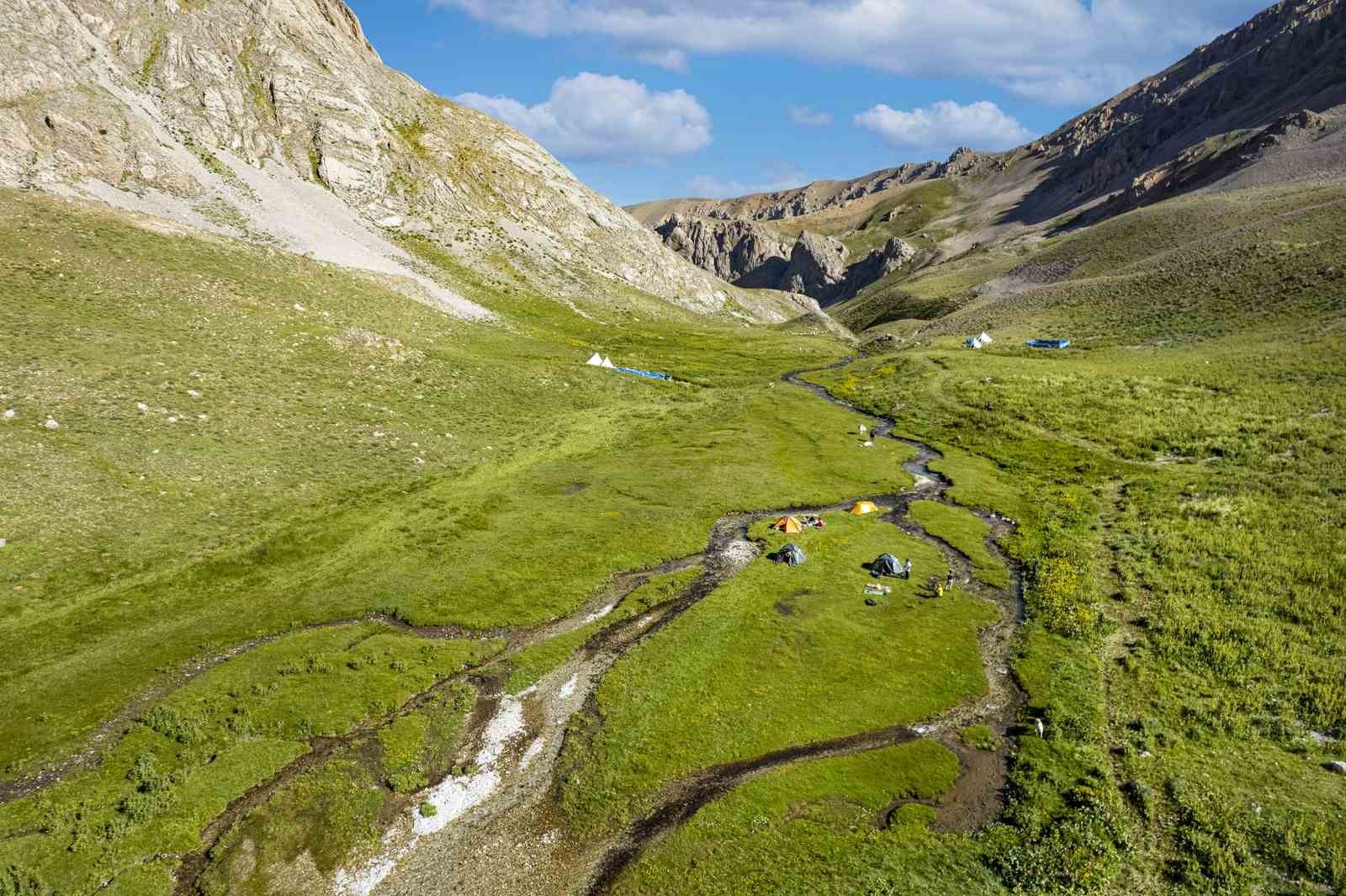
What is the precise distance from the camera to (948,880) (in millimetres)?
21141

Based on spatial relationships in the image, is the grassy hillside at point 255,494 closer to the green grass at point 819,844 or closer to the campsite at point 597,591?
the campsite at point 597,591

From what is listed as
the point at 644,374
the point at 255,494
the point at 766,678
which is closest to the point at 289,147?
the point at 644,374

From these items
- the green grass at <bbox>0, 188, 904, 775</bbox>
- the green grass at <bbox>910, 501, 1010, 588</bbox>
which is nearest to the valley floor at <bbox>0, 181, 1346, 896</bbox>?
the green grass at <bbox>0, 188, 904, 775</bbox>

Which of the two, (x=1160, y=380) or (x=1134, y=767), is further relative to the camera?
(x=1160, y=380)

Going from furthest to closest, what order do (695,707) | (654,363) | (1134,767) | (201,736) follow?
(654,363)
(695,707)
(201,736)
(1134,767)

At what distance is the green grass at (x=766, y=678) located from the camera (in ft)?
88.5

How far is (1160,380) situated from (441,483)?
88.5 m

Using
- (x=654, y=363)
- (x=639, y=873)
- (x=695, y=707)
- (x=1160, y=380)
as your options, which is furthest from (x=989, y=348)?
(x=639, y=873)

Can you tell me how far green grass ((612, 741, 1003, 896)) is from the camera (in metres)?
21.2

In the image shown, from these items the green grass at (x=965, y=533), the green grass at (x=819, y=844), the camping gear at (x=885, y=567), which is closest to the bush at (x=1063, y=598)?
the green grass at (x=965, y=533)

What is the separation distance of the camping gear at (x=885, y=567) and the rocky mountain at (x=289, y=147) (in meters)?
95.4

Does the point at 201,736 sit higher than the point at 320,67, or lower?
lower

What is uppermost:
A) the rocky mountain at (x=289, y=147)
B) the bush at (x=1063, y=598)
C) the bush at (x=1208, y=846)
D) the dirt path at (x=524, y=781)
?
the rocky mountain at (x=289, y=147)

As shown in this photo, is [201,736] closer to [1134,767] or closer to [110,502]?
[110,502]
